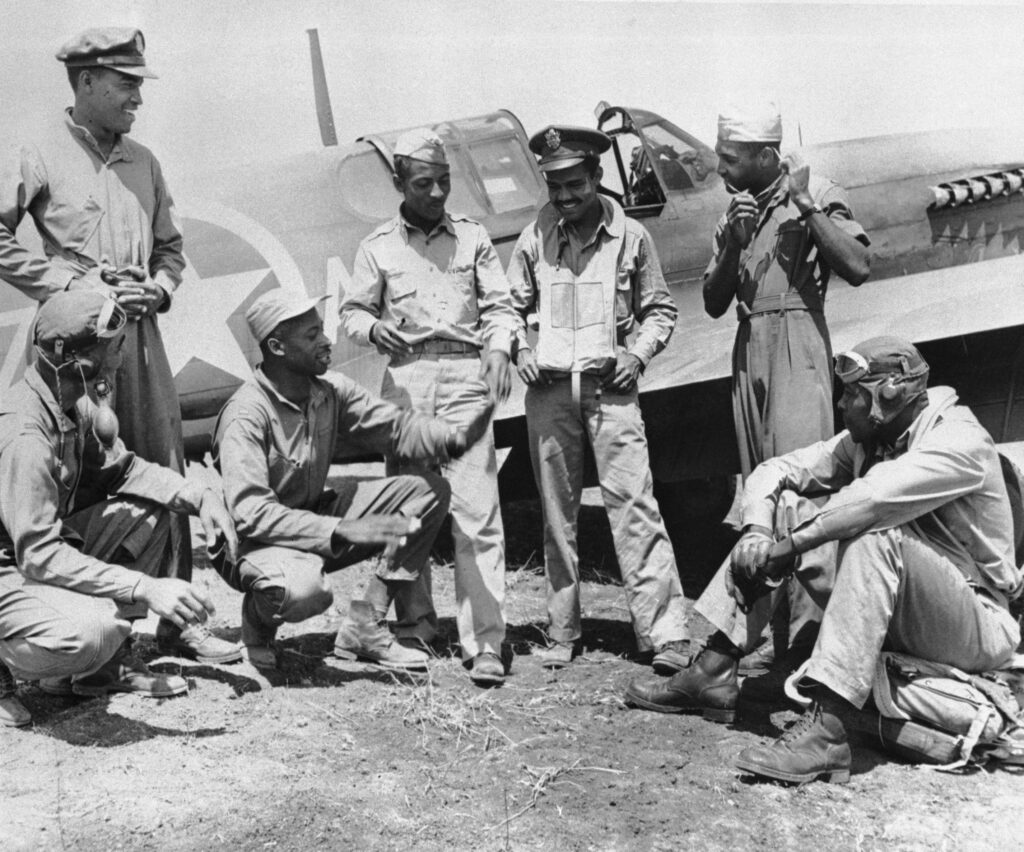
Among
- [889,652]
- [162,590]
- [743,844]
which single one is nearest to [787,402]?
[889,652]

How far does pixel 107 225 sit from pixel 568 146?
6.57 ft

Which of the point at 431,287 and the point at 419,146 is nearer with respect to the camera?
the point at 419,146

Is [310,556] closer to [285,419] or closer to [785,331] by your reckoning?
[285,419]

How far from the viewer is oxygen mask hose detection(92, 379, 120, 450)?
4434 millimetres

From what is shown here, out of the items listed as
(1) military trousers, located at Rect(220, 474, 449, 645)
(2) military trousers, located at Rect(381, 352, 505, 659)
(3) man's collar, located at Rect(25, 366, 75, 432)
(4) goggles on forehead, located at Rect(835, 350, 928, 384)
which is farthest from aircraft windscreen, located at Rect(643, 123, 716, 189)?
Answer: (3) man's collar, located at Rect(25, 366, 75, 432)

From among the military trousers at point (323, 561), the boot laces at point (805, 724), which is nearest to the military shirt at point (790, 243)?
the military trousers at point (323, 561)

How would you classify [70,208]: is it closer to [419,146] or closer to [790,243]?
[419,146]

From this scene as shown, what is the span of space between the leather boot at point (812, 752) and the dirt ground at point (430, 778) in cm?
6

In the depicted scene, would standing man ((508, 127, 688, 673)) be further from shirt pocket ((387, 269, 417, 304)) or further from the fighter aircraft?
the fighter aircraft

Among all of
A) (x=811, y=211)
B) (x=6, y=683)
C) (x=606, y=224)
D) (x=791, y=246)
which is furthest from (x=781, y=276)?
(x=6, y=683)

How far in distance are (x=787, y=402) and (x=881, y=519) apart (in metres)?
1.07

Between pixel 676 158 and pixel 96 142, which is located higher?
pixel 96 142

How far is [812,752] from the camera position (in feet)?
12.6

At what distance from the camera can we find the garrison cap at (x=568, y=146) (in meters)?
4.98
